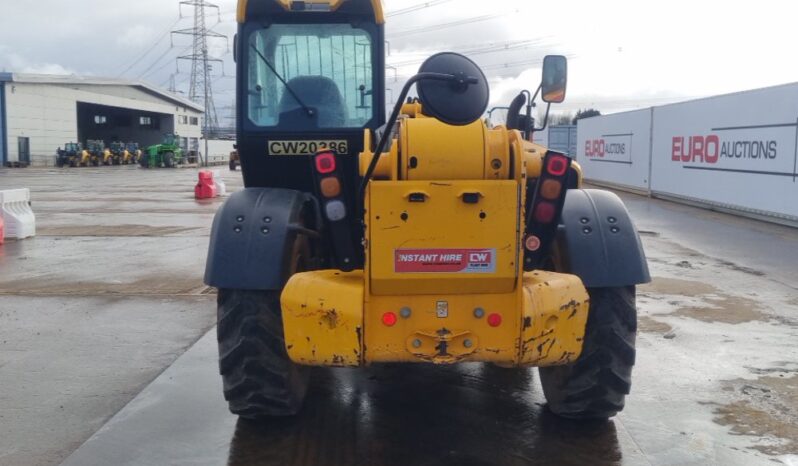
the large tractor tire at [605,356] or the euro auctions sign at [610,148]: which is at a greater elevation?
the euro auctions sign at [610,148]

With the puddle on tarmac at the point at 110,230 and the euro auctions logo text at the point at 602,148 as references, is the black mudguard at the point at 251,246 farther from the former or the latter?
the euro auctions logo text at the point at 602,148

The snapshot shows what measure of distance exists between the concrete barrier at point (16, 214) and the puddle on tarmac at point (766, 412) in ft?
42.3

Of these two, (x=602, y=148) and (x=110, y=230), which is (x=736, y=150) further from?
(x=110, y=230)

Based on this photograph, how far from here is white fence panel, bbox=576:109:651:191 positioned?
27.0 metres

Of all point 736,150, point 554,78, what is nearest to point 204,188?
point 736,150

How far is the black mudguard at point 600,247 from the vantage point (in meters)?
4.61

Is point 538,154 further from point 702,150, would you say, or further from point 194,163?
point 194,163

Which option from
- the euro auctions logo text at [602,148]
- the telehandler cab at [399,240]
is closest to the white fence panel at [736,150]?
the euro auctions logo text at [602,148]

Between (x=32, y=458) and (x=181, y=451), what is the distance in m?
0.86

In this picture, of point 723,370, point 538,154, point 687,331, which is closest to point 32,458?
point 538,154

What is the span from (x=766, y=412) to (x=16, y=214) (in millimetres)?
13443

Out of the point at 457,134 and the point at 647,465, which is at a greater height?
the point at 457,134

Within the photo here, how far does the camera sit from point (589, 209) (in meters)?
4.80

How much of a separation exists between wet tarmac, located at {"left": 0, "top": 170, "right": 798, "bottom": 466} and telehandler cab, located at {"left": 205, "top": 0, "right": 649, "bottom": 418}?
0.36 m
